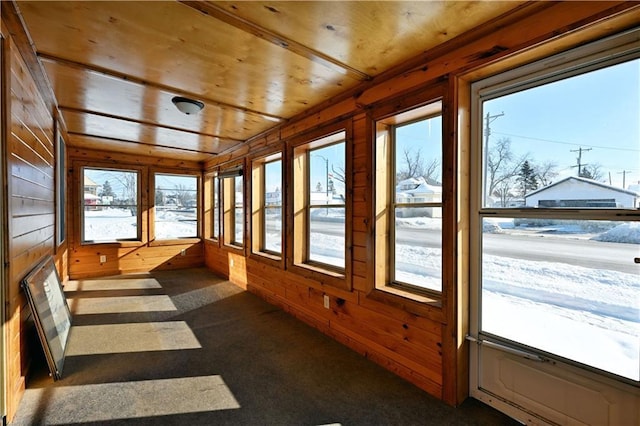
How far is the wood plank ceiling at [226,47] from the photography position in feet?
5.26

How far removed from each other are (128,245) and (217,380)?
15.0 ft

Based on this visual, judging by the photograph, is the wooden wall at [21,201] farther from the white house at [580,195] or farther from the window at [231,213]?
the white house at [580,195]

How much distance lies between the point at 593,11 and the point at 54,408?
12.2ft

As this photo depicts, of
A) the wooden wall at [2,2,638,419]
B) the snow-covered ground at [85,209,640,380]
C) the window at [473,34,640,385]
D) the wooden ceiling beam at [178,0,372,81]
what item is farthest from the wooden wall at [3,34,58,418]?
the window at [473,34,640,385]

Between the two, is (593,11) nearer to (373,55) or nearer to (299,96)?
(373,55)

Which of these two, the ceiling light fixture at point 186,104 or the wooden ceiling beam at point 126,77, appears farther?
the ceiling light fixture at point 186,104

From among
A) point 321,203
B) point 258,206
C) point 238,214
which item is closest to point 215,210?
point 238,214

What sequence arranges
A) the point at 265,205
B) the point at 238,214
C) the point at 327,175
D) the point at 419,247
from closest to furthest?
the point at 419,247 → the point at 327,175 → the point at 265,205 → the point at 238,214

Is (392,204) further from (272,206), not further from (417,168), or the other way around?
(272,206)

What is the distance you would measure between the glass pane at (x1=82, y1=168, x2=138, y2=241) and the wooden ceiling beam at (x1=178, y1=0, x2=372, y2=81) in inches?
204

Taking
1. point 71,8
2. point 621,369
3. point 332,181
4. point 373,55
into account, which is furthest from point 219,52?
point 621,369

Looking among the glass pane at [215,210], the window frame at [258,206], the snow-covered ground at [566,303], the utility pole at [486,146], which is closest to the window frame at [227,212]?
the glass pane at [215,210]

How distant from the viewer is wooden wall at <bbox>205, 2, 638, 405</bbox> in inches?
60.9

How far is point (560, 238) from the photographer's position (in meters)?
1.68
